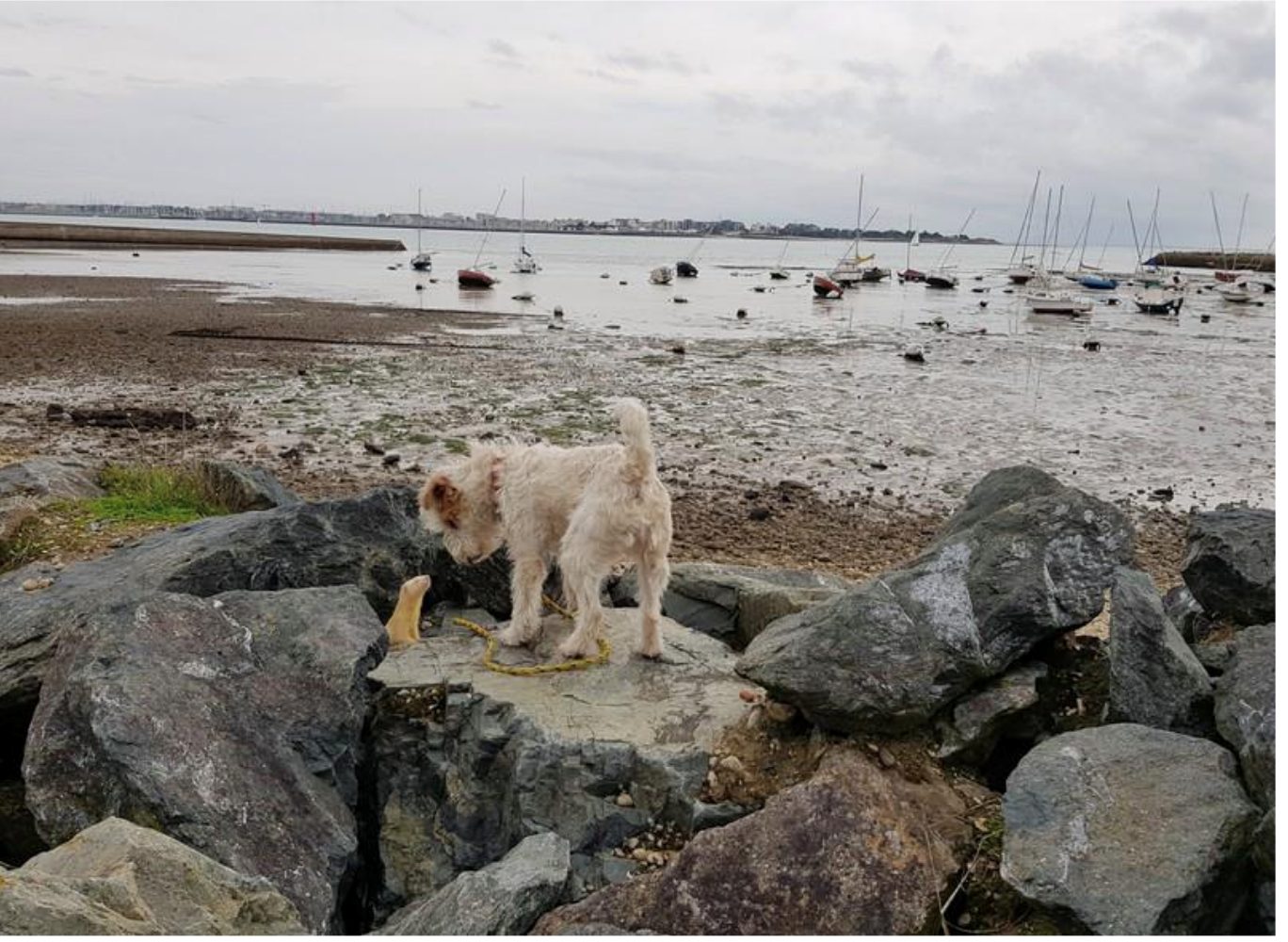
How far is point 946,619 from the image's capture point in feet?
17.9

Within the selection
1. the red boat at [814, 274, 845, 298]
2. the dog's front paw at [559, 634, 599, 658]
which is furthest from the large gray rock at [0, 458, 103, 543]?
the red boat at [814, 274, 845, 298]

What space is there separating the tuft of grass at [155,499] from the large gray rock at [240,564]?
1935 millimetres

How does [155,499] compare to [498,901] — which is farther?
[155,499]

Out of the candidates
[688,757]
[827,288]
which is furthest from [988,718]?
[827,288]

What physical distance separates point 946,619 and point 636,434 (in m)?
2.11

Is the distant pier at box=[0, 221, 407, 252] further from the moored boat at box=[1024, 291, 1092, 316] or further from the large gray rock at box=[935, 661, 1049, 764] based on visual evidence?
the large gray rock at box=[935, 661, 1049, 764]

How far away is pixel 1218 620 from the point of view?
6.52 m

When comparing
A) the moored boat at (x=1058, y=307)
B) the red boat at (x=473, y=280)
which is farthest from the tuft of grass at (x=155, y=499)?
the moored boat at (x=1058, y=307)

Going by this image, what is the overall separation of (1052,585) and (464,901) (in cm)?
362

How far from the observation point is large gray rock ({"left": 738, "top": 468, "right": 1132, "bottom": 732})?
5242 millimetres

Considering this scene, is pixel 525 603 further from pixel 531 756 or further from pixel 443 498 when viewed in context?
pixel 531 756

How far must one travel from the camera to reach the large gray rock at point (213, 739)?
4.78 metres

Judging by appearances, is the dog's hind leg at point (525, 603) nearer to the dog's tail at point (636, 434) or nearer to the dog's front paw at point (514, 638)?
the dog's front paw at point (514, 638)

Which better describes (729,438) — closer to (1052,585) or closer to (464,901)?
(1052,585)
